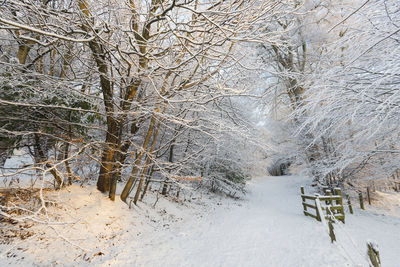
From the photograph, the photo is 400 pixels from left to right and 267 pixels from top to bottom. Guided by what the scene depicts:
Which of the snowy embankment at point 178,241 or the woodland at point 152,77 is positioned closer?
the woodland at point 152,77

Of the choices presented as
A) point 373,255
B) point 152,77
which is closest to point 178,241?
point 373,255

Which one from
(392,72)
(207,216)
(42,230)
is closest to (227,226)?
(207,216)

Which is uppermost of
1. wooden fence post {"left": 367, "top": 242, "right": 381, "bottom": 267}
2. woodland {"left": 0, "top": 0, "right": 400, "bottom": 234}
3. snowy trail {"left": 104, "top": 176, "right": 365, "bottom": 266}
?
woodland {"left": 0, "top": 0, "right": 400, "bottom": 234}

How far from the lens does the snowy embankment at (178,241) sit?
10.9 ft

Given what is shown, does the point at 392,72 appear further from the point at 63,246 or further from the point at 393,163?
the point at 63,246

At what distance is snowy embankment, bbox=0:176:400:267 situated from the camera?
3334mm

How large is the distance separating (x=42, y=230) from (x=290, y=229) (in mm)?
6141

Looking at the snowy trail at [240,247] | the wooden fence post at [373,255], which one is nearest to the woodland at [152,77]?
the snowy trail at [240,247]

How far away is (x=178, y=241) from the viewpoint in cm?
464

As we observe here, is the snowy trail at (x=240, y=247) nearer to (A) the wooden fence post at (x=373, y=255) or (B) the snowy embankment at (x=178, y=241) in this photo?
(B) the snowy embankment at (x=178, y=241)

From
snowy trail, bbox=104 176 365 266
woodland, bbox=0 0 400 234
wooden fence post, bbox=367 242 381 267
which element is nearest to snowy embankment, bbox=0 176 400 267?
snowy trail, bbox=104 176 365 266

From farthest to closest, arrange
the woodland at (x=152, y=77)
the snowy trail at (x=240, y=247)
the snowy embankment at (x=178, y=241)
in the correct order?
the snowy trail at (x=240, y=247) < the snowy embankment at (x=178, y=241) < the woodland at (x=152, y=77)

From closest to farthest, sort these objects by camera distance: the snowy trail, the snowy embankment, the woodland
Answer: the woodland → the snowy embankment → the snowy trail

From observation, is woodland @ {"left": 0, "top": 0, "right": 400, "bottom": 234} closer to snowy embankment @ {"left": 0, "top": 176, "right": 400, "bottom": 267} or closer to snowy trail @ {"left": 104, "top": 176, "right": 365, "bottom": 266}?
snowy embankment @ {"left": 0, "top": 176, "right": 400, "bottom": 267}
